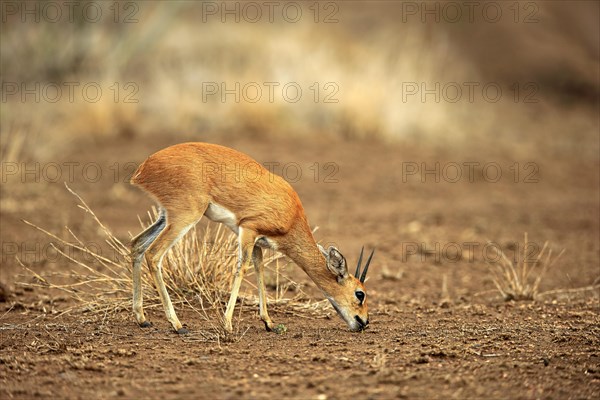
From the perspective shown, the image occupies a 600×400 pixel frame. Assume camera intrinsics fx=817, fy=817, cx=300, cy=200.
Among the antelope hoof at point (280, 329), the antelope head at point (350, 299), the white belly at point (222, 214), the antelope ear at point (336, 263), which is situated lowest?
the antelope hoof at point (280, 329)

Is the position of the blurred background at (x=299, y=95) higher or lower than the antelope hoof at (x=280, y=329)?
higher

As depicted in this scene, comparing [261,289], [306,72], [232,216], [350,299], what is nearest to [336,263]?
[350,299]

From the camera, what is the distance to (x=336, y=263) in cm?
579

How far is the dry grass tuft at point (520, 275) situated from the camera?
24.3 ft

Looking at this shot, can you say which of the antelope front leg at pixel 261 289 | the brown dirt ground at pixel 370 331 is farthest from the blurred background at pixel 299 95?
the antelope front leg at pixel 261 289

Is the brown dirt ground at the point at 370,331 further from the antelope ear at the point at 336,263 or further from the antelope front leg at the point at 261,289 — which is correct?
the antelope ear at the point at 336,263

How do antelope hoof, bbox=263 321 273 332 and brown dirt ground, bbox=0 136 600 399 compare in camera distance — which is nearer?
brown dirt ground, bbox=0 136 600 399

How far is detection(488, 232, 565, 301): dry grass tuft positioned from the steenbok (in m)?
1.97

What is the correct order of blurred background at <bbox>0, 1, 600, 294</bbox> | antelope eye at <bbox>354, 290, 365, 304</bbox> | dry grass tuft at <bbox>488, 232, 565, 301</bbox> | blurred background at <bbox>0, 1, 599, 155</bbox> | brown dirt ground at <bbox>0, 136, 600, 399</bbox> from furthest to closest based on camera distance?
blurred background at <bbox>0, 1, 599, 155</bbox>
blurred background at <bbox>0, 1, 600, 294</bbox>
dry grass tuft at <bbox>488, 232, 565, 301</bbox>
antelope eye at <bbox>354, 290, 365, 304</bbox>
brown dirt ground at <bbox>0, 136, 600, 399</bbox>

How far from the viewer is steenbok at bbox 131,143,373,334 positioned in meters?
5.57

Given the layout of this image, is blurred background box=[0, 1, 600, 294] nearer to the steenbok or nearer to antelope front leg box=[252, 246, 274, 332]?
the steenbok

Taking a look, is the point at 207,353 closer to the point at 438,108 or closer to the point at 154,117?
the point at 154,117

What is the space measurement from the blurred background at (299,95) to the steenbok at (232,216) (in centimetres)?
283

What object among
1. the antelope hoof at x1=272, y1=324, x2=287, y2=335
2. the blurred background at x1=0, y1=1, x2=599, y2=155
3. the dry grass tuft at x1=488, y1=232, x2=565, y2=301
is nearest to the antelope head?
the antelope hoof at x1=272, y1=324, x2=287, y2=335
